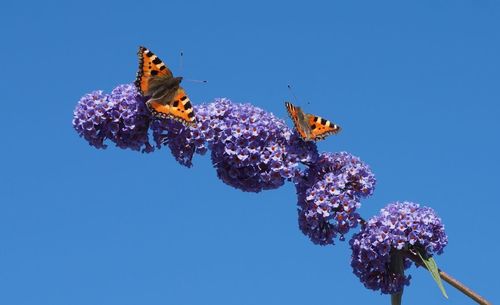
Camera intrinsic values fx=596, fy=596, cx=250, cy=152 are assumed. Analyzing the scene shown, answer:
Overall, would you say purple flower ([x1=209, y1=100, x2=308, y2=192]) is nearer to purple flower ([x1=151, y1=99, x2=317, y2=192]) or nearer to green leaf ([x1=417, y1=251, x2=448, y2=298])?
purple flower ([x1=151, y1=99, x2=317, y2=192])

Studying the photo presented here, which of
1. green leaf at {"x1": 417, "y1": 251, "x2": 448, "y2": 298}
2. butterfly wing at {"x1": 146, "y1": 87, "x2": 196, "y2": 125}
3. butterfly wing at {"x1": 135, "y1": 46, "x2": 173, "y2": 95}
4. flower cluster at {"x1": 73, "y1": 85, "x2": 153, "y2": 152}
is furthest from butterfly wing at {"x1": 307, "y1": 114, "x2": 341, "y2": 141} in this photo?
flower cluster at {"x1": 73, "y1": 85, "x2": 153, "y2": 152}

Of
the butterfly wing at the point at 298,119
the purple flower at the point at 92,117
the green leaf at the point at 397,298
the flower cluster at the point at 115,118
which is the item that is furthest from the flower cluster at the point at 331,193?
the purple flower at the point at 92,117

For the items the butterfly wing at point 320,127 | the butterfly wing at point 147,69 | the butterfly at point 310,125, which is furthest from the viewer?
the butterfly wing at point 147,69

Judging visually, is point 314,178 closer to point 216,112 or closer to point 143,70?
point 216,112

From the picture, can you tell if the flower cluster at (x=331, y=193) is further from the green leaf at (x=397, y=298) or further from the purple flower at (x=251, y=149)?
the green leaf at (x=397, y=298)

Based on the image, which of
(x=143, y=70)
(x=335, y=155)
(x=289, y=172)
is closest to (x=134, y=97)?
(x=143, y=70)

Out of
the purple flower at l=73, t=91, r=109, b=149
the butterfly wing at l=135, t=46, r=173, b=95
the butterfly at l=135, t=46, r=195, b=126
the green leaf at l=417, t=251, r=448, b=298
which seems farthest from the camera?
the purple flower at l=73, t=91, r=109, b=149

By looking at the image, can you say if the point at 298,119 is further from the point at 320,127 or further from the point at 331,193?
the point at 331,193
